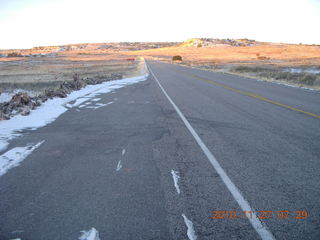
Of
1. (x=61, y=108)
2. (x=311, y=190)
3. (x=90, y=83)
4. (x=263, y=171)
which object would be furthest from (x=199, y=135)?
(x=90, y=83)

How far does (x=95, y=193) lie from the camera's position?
155 inches

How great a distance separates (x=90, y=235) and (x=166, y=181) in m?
1.53

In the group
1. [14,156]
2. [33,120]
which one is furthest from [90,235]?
[33,120]

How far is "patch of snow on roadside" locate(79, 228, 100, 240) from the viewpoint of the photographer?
9.70 feet

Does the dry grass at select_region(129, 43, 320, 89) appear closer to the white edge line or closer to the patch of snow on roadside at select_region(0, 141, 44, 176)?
the white edge line

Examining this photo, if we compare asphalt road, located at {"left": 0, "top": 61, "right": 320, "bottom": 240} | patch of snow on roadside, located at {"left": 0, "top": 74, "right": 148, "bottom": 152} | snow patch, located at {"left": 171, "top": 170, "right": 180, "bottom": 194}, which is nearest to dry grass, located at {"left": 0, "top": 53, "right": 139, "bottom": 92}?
patch of snow on roadside, located at {"left": 0, "top": 74, "right": 148, "bottom": 152}

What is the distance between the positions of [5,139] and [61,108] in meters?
4.34

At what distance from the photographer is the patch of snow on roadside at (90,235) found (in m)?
2.96

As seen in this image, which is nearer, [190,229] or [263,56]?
[190,229]
